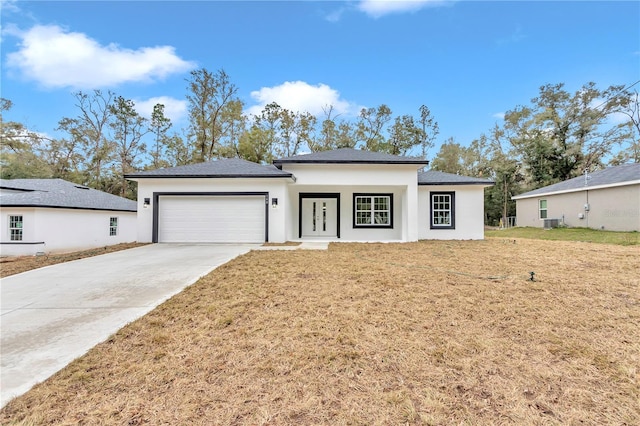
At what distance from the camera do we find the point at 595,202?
1669 centimetres

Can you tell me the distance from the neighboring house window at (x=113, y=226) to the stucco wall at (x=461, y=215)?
17323 millimetres

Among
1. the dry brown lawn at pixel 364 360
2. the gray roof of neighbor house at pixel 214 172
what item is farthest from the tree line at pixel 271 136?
the dry brown lawn at pixel 364 360

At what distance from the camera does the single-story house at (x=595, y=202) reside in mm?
14855

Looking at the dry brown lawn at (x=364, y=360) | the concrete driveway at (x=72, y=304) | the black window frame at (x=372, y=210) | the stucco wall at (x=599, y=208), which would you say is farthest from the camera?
the stucco wall at (x=599, y=208)

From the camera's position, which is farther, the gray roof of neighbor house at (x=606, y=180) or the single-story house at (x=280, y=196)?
the gray roof of neighbor house at (x=606, y=180)

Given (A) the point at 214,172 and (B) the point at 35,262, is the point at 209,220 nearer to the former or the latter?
(A) the point at 214,172

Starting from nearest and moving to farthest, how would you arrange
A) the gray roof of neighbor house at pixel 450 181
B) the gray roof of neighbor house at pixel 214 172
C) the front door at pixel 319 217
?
the gray roof of neighbor house at pixel 214 172, the gray roof of neighbor house at pixel 450 181, the front door at pixel 319 217

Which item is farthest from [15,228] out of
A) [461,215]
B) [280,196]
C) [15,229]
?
[461,215]

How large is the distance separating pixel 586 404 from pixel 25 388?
4.46 metres

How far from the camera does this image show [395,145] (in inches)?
1108

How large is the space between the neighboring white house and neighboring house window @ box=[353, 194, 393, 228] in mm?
14151

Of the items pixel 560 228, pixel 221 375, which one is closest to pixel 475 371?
pixel 221 375

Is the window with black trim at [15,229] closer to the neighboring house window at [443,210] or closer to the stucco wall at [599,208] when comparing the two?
the neighboring house window at [443,210]

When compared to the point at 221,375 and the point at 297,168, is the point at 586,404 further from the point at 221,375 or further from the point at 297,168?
the point at 297,168
